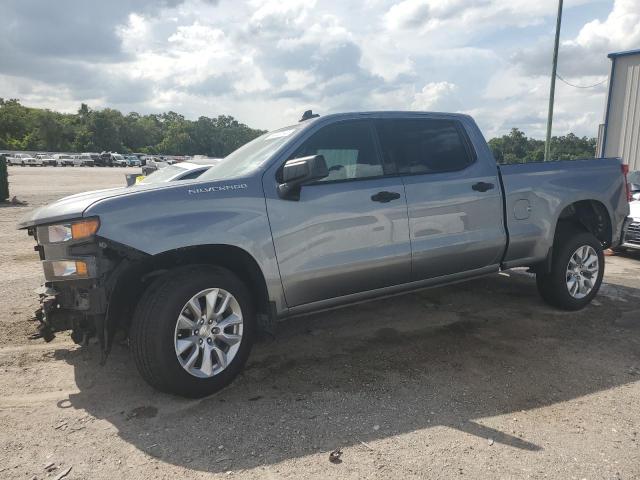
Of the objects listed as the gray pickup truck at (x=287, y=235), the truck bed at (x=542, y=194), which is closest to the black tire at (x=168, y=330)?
the gray pickup truck at (x=287, y=235)

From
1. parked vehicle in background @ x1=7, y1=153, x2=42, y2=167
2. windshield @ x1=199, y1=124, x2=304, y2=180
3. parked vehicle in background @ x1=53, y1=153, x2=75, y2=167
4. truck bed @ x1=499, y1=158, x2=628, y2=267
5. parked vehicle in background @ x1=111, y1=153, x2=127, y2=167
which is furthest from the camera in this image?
parked vehicle in background @ x1=111, y1=153, x2=127, y2=167

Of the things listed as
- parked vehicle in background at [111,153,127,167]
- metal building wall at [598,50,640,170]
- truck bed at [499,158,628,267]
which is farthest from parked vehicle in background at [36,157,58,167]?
truck bed at [499,158,628,267]

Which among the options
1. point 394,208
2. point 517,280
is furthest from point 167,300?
point 517,280

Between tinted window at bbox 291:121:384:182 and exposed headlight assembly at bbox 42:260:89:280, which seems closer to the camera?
exposed headlight assembly at bbox 42:260:89:280

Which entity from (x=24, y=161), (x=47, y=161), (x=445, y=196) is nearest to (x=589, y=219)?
(x=445, y=196)

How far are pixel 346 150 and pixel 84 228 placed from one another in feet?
6.52

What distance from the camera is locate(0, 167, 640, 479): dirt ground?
275 centimetres

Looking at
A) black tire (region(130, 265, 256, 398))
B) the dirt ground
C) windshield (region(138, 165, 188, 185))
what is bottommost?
the dirt ground

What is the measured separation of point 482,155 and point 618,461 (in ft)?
9.33

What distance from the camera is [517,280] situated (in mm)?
6656

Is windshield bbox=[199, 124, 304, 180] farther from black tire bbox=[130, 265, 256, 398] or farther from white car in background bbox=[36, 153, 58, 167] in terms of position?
white car in background bbox=[36, 153, 58, 167]

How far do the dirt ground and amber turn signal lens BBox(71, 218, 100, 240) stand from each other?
1.13m

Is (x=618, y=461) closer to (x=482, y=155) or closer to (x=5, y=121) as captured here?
(x=482, y=155)

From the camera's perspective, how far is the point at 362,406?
3.33 metres
